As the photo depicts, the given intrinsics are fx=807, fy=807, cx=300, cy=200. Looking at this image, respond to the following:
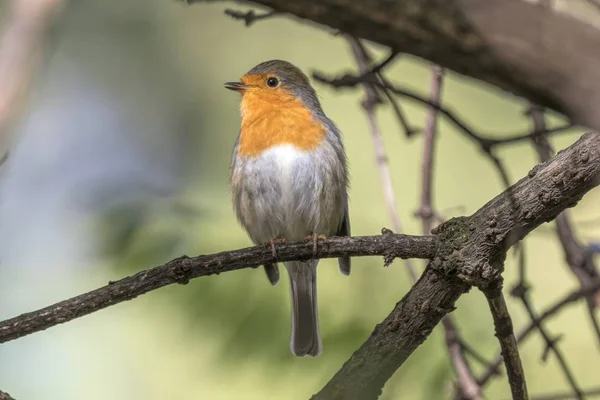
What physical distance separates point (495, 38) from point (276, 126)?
10.5 ft

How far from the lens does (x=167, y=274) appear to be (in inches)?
106

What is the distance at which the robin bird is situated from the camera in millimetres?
4156

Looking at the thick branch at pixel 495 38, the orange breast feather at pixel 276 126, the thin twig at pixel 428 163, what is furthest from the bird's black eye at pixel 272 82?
the thick branch at pixel 495 38

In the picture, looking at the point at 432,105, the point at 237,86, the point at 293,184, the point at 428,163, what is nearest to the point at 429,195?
the point at 428,163

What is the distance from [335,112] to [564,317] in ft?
7.58

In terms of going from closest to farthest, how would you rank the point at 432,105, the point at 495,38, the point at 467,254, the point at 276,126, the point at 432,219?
the point at 495,38 < the point at 432,105 < the point at 467,254 < the point at 432,219 < the point at 276,126

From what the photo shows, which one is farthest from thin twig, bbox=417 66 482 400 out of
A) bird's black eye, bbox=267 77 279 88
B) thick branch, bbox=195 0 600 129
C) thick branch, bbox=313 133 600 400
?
thick branch, bbox=195 0 600 129

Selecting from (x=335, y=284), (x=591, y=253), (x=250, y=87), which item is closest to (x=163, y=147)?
(x=250, y=87)

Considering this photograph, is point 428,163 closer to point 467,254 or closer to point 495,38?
point 467,254

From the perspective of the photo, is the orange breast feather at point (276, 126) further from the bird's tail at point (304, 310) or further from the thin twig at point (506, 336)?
the thin twig at point (506, 336)

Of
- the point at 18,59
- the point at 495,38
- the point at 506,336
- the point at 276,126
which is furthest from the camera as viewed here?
the point at 276,126

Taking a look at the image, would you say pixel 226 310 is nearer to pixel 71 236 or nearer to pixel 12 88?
pixel 71 236

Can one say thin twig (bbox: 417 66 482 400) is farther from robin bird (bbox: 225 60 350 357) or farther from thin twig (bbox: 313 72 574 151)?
thin twig (bbox: 313 72 574 151)

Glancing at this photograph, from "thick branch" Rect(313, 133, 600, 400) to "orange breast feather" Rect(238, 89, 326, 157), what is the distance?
5.62ft
